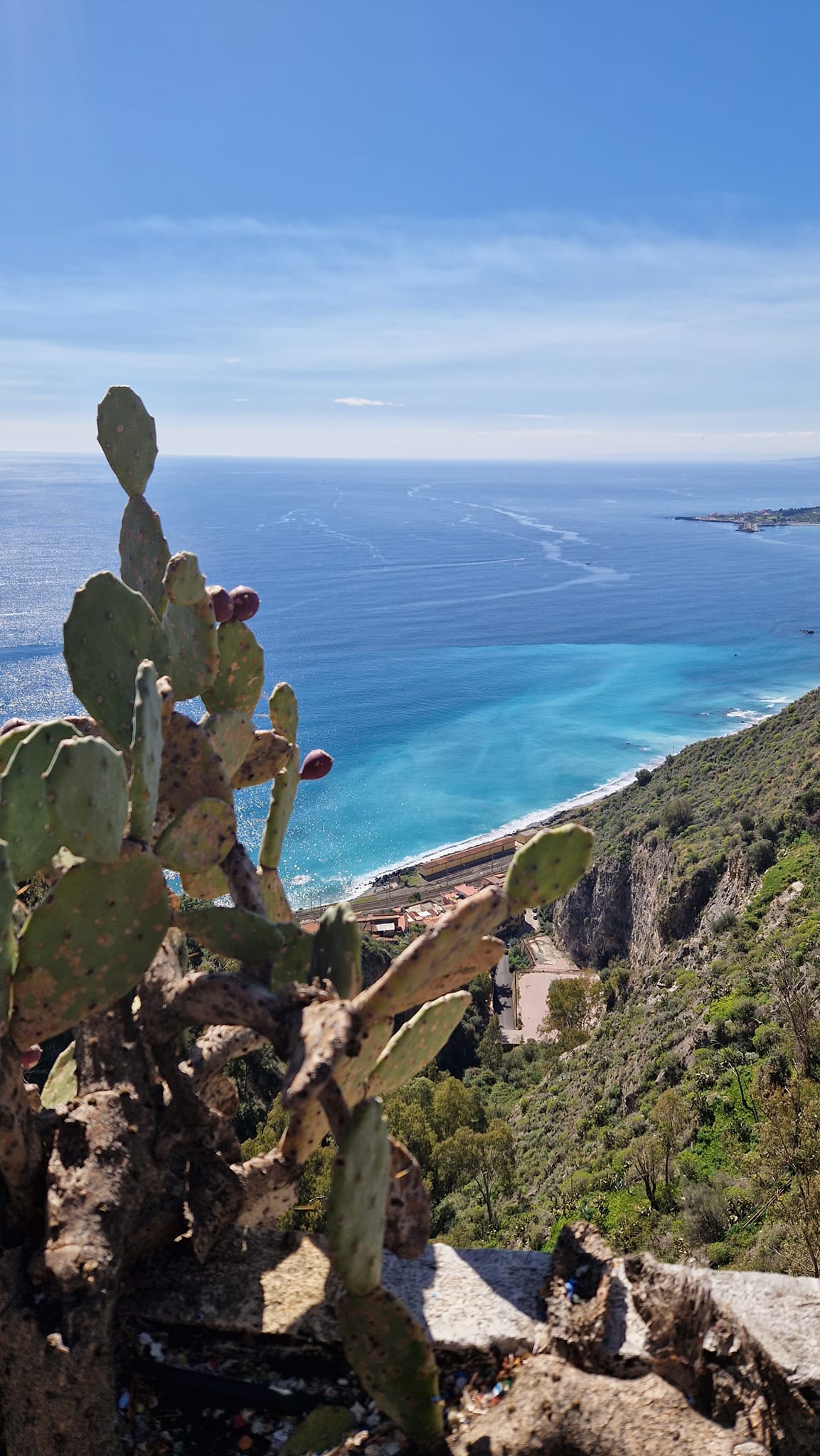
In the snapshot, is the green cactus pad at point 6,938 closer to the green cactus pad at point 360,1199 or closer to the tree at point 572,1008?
the green cactus pad at point 360,1199

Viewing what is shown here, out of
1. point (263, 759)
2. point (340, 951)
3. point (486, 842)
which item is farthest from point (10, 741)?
point (486, 842)

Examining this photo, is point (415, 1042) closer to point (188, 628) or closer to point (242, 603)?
point (188, 628)

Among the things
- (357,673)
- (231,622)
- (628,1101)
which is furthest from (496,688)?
(231,622)

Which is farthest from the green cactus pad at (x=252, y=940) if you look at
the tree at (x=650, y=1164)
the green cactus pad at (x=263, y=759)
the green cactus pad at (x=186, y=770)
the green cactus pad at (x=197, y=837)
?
the tree at (x=650, y=1164)

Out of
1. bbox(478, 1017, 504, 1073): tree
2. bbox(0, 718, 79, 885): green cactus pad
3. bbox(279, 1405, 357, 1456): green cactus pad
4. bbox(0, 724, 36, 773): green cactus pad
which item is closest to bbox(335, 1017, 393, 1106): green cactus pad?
bbox(279, 1405, 357, 1456): green cactus pad

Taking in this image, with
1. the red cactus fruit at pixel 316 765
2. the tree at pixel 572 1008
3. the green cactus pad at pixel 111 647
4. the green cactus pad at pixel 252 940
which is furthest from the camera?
the tree at pixel 572 1008

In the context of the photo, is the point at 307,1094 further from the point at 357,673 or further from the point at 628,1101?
the point at 357,673

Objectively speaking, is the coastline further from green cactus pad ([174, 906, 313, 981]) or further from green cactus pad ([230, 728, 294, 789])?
green cactus pad ([174, 906, 313, 981])
